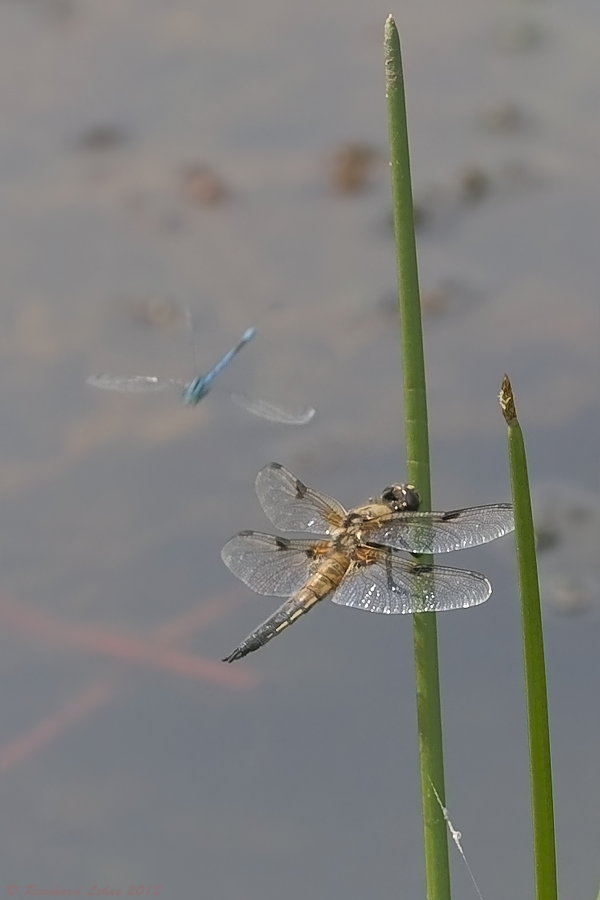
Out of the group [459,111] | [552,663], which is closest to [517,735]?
[552,663]

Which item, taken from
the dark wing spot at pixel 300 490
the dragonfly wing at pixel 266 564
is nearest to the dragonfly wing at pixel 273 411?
the dark wing spot at pixel 300 490

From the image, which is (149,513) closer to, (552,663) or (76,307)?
(76,307)

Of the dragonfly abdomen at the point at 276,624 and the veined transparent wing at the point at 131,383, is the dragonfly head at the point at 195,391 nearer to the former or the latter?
the veined transparent wing at the point at 131,383

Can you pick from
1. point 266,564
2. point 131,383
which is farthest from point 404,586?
point 131,383

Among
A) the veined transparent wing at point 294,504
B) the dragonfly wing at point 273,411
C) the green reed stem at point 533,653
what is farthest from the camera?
the dragonfly wing at point 273,411

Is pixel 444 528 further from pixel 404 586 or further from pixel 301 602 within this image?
pixel 301 602

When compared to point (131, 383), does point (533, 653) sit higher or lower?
lower

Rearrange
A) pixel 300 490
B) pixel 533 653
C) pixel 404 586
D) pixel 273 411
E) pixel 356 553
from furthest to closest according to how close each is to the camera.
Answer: pixel 273 411 → pixel 300 490 → pixel 356 553 → pixel 404 586 → pixel 533 653

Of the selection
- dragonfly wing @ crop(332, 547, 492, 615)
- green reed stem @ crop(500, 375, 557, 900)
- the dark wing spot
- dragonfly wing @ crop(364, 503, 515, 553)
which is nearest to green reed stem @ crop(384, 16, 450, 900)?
green reed stem @ crop(500, 375, 557, 900)
